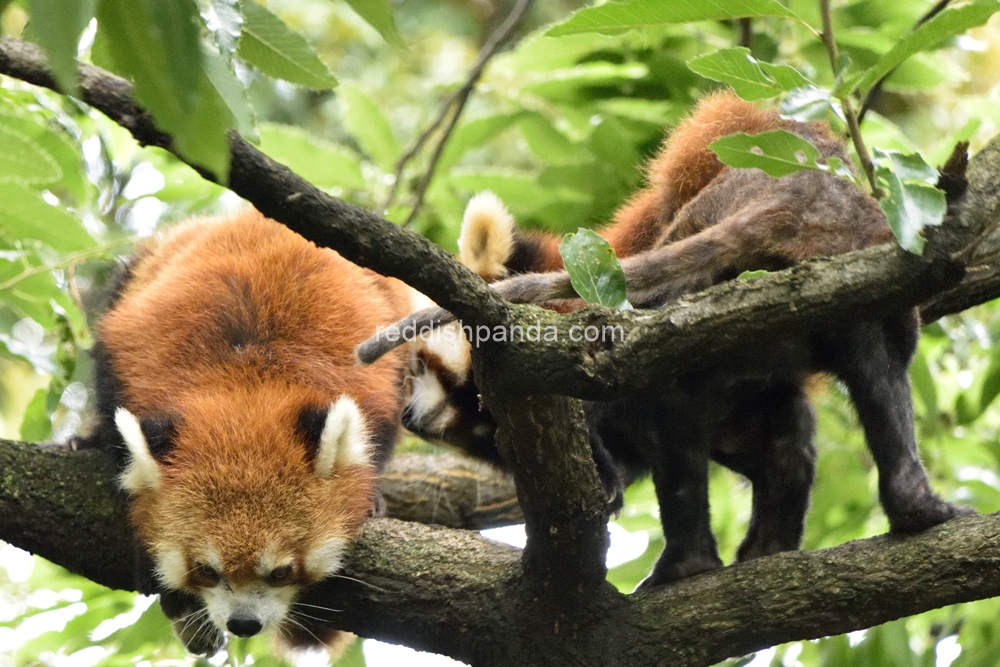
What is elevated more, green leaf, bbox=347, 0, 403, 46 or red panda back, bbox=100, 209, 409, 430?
red panda back, bbox=100, 209, 409, 430

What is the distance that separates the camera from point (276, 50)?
2154 mm

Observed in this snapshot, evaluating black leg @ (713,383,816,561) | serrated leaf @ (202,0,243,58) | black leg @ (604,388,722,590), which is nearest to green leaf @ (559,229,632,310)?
black leg @ (604,388,722,590)

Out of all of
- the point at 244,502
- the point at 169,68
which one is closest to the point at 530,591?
the point at 244,502

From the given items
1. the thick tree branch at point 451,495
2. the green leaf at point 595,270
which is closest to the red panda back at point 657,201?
the green leaf at point 595,270

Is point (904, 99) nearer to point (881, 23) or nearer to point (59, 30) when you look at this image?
point (881, 23)

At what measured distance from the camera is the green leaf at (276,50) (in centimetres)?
211

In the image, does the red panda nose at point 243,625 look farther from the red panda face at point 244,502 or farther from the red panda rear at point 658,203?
the red panda rear at point 658,203

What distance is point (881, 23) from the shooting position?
11.8ft

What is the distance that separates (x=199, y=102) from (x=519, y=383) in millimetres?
1161

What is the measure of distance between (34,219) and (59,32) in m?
2.25

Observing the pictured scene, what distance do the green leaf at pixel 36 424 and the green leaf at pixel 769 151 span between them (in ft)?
7.95

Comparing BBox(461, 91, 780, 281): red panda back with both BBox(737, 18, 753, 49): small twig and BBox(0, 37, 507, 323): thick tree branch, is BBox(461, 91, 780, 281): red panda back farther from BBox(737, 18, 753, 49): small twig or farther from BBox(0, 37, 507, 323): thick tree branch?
BBox(0, 37, 507, 323): thick tree branch

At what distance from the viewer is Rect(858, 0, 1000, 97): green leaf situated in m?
1.95

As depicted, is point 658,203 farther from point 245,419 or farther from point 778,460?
point 245,419
